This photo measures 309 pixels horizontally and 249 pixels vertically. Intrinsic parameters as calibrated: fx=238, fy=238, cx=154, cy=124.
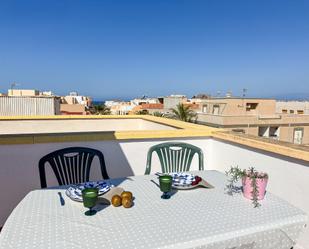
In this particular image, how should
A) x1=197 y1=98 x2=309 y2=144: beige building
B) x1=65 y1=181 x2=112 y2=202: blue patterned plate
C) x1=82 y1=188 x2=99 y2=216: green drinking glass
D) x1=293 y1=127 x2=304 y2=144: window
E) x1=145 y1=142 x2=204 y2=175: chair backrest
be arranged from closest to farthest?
1. x1=82 y1=188 x2=99 y2=216: green drinking glass
2. x1=65 y1=181 x2=112 y2=202: blue patterned plate
3. x1=145 y1=142 x2=204 y2=175: chair backrest
4. x1=197 y1=98 x2=309 y2=144: beige building
5. x1=293 y1=127 x2=304 y2=144: window

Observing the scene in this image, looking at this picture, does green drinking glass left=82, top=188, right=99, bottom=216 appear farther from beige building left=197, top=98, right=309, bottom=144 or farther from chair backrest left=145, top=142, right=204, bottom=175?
beige building left=197, top=98, right=309, bottom=144

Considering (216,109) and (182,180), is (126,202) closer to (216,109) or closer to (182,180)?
(182,180)

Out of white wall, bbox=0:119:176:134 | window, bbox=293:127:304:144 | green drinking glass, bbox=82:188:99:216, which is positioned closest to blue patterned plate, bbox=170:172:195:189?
green drinking glass, bbox=82:188:99:216

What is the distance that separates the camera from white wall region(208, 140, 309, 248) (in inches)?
75.3

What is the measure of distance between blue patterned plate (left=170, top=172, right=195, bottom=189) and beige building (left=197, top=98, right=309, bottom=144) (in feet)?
53.5

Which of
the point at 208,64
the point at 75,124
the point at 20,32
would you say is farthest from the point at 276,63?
the point at 75,124

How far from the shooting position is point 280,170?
2137 mm

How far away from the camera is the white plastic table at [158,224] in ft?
3.26

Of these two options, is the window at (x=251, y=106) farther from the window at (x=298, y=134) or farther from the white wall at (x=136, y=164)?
the white wall at (x=136, y=164)

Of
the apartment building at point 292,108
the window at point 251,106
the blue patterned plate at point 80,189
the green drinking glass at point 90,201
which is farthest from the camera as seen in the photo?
the apartment building at point 292,108

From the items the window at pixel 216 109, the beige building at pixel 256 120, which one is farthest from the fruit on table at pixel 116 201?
the window at pixel 216 109

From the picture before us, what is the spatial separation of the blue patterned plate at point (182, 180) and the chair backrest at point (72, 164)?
0.64 m

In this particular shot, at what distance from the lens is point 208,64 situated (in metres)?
32.8

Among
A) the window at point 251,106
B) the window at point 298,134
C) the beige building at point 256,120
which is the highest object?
the window at point 251,106
